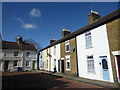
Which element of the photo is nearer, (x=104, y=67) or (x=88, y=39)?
Result: (x=104, y=67)

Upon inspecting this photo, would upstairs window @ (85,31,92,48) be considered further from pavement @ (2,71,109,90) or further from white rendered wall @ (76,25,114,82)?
pavement @ (2,71,109,90)

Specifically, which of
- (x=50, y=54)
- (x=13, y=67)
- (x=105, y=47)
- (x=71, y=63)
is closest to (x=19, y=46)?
(x=13, y=67)

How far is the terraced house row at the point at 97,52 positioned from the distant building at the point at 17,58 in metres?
15.2

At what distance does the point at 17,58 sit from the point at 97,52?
73.4 ft

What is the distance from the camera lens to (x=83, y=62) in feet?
39.9

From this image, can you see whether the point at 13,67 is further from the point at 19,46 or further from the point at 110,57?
the point at 110,57

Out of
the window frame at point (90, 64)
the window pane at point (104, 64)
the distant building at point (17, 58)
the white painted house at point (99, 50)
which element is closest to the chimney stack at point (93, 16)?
the white painted house at point (99, 50)

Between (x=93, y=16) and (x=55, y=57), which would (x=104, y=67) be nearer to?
(x=93, y=16)

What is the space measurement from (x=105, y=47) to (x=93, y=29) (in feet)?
8.64

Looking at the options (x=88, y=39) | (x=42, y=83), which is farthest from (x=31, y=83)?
(x=88, y=39)

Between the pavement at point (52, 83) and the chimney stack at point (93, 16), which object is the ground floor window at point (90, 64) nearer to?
the pavement at point (52, 83)

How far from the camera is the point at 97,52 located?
34.2 feet

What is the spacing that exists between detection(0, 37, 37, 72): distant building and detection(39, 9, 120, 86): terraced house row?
49.7 feet

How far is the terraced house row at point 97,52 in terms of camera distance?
8.78m
